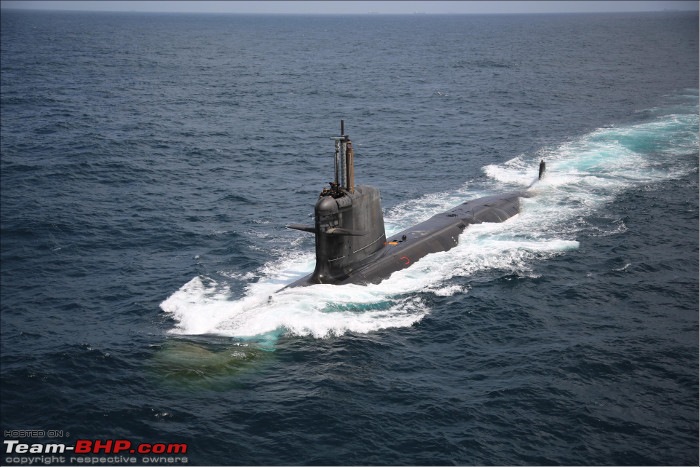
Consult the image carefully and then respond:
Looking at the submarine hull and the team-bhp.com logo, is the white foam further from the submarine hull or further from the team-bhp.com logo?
the team-bhp.com logo

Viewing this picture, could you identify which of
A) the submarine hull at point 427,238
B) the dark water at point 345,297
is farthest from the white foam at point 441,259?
the submarine hull at point 427,238

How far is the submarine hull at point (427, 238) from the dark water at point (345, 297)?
2.99 ft

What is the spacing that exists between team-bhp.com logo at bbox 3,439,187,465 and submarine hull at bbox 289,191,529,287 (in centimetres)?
1348

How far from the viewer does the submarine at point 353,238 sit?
1336 inches

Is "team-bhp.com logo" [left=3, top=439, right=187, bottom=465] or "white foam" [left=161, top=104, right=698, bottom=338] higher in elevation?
"white foam" [left=161, top=104, right=698, bottom=338]

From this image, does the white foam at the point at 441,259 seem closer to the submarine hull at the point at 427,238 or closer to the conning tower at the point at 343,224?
the submarine hull at the point at 427,238

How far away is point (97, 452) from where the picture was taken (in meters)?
23.5

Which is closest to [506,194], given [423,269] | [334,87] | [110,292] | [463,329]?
[423,269]

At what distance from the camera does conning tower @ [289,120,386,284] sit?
33750 mm

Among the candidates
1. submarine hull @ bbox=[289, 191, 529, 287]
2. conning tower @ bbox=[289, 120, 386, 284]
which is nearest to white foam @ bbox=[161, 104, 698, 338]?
submarine hull @ bbox=[289, 191, 529, 287]

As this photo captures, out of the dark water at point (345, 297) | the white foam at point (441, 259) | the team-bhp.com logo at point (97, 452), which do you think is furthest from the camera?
the white foam at point (441, 259)

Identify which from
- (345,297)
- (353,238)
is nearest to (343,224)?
(353,238)

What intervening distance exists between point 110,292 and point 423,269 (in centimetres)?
1684

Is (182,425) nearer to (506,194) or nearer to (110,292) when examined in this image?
(110,292)
